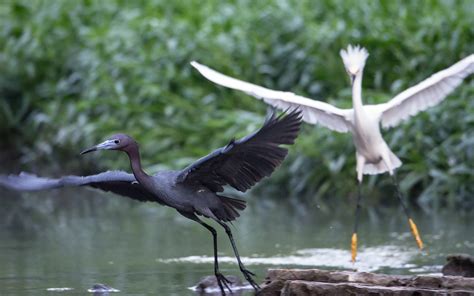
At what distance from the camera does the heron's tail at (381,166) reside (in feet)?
33.5

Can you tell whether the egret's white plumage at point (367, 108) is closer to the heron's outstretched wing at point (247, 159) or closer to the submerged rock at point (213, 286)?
the submerged rock at point (213, 286)

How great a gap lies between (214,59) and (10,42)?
4.47m

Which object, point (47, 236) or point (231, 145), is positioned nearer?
point (231, 145)

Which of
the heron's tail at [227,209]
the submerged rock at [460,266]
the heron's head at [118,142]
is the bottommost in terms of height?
the submerged rock at [460,266]

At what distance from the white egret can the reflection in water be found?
23.5 inches

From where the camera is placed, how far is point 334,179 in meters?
14.5

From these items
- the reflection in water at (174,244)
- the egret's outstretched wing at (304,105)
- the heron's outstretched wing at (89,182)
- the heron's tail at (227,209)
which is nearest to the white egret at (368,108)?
the egret's outstretched wing at (304,105)

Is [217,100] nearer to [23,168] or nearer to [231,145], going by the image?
[23,168]

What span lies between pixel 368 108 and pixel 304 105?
1.98ft

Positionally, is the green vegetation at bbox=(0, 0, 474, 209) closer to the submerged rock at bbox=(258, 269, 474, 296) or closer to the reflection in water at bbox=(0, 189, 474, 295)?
the reflection in water at bbox=(0, 189, 474, 295)

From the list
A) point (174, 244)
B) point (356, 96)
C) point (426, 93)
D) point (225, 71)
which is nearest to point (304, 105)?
point (356, 96)

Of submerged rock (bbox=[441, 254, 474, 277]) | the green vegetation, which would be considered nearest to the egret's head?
submerged rock (bbox=[441, 254, 474, 277])

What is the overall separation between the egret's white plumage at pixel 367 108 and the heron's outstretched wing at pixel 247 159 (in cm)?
234

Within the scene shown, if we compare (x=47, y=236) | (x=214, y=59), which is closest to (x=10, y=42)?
(x=214, y=59)
